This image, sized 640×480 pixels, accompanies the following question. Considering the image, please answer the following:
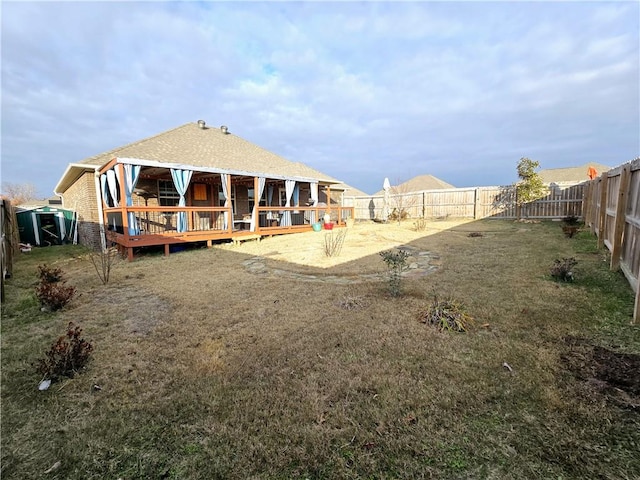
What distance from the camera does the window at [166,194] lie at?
39.1ft

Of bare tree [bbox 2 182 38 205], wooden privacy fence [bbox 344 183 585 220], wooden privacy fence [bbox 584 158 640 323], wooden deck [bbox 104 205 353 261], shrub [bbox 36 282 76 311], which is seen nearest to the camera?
wooden privacy fence [bbox 584 158 640 323]

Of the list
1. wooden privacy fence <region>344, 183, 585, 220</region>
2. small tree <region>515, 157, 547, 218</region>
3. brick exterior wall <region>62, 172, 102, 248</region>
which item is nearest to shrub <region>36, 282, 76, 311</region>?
brick exterior wall <region>62, 172, 102, 248</region>

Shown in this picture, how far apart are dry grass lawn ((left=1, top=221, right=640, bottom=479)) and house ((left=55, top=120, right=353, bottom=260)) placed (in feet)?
15.5

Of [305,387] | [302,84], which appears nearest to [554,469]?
[305,387]

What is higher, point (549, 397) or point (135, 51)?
point (135, 51)

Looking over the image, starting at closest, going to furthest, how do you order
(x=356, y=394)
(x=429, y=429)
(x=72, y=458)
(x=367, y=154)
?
(x=72, y=458), (x=429, y=429), (x=356, y=394), (x=367, y=154)

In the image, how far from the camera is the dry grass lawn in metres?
1.70

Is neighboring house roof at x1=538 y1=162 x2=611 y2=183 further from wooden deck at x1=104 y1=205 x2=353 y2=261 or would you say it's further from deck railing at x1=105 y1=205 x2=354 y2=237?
deck railing at x1=105 y1=205 x2=354 y2=237

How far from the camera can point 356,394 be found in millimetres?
2309

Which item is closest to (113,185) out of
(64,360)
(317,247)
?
(317,247)

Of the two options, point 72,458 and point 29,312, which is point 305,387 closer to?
point 72,458

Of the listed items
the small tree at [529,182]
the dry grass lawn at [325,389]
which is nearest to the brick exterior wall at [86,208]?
the dry grass lawn at [325,389]

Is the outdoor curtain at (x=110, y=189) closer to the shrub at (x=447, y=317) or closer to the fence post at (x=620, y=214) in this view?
the shrub at (x=447, y=317)

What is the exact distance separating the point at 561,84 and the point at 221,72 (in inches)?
848
